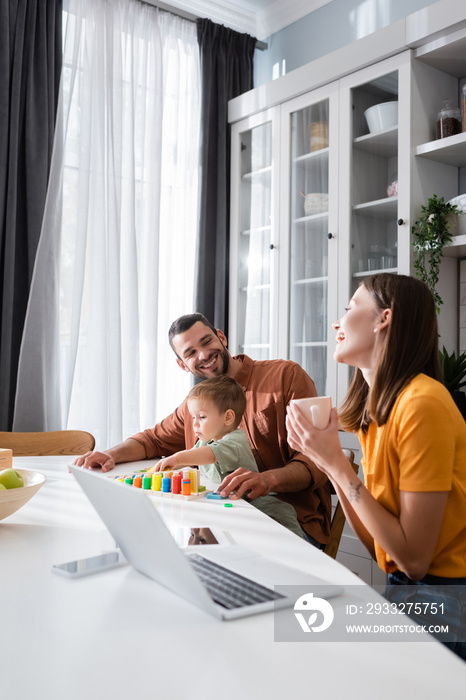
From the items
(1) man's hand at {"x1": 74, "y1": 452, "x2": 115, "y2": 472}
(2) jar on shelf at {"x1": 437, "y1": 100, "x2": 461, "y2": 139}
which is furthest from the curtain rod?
(1) man's hand at {"x1": 74, "y1": 452, "x2": 115, "y2": 472}

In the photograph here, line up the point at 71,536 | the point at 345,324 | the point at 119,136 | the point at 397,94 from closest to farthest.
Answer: the point at 71,536, the point at 345,324, the point at 397,94, the point at 119,136

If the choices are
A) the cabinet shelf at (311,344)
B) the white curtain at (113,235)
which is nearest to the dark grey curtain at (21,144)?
the white curtain at (113,235)

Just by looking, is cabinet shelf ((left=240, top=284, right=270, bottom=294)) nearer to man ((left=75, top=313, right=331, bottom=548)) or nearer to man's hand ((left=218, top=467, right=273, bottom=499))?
man ((left=75, top=313, right=331, bottom=548))

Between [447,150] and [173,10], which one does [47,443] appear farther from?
[173,10]

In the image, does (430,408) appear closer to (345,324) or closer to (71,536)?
(345,324)

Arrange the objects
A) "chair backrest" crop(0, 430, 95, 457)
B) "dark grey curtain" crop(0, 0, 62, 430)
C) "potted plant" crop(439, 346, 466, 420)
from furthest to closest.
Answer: "dark grey curtain" crop(0, 0, 62, 430), "potted plant" crop(439, 346, 466, 420), "chair backrest" crop(0, 430, 95, 457)

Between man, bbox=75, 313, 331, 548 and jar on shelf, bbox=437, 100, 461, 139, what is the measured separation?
1299 millimetres

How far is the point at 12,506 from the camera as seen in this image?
109 cm

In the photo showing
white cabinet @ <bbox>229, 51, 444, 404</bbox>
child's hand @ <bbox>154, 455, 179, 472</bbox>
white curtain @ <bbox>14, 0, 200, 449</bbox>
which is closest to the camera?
child's hand @ <bbox>154, 455, 179, 472</bbox>

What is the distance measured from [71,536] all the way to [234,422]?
0.82 meters

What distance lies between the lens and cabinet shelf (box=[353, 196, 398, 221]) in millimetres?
2715

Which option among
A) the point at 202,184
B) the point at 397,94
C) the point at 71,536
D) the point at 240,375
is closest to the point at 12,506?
the point at 71,536

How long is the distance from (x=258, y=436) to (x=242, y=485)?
0.50 metres

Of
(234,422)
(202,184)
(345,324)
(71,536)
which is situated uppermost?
(202,184)
